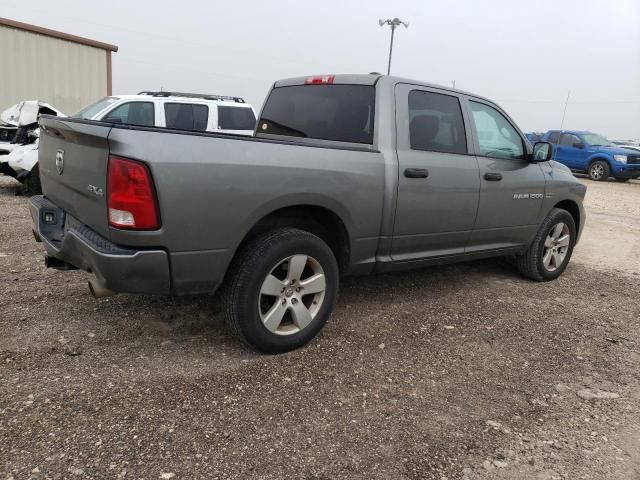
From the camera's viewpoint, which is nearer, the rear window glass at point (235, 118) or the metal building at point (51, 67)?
the rear window glass at point (235, 118)

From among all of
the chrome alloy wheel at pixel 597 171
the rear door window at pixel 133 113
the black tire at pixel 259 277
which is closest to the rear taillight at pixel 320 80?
the black tire at pixel 259 277

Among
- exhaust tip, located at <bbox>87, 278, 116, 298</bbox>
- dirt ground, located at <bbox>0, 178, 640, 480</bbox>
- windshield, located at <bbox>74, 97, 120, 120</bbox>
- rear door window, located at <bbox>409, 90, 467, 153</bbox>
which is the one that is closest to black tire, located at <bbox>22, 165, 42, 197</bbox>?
windshield, located at <bbox>74, 97, 120, 120</bbox>

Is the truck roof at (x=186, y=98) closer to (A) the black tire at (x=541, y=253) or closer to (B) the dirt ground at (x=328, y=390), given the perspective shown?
(B) the dirt ground at (x=328, y=390)

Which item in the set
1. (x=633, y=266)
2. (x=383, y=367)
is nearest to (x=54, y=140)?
(x=383, y=367)

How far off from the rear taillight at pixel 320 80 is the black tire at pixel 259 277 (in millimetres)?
1433

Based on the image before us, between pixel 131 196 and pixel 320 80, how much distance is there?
208 cm

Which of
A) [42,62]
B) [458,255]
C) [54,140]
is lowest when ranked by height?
[458,255]

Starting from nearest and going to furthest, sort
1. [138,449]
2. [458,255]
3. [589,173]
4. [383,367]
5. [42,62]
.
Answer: [138,449]
[383,367]
[458,255]
[42,62]
[589,173]

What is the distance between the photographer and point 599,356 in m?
3.52

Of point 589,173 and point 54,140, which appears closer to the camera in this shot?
point 54,140

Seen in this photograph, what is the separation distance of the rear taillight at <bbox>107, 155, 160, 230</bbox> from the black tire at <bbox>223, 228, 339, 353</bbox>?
23.3 inches

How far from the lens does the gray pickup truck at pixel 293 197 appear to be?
2590mm

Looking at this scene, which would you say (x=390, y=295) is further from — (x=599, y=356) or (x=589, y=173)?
(x=589, y=173)

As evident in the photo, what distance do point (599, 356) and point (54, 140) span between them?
3.85 metres
